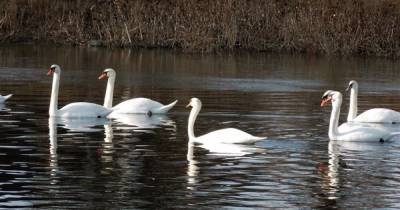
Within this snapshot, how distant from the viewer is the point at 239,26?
39.4 meters

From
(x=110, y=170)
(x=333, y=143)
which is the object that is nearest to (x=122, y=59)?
(x=333, y=143)

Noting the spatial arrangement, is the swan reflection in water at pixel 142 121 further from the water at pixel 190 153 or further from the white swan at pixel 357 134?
the white swan at pixel 357 134

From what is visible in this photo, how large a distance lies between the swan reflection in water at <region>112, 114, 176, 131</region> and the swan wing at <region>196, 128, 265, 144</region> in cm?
215

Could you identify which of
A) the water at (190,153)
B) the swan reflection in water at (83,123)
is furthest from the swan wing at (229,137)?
the swan reflection in water at (83,123)

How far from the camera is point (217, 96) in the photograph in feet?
77.9

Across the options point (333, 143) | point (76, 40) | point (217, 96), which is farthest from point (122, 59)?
point (333, 143)

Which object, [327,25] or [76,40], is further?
[76,40]

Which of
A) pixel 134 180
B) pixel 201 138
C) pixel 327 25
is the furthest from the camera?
pixel 327 25

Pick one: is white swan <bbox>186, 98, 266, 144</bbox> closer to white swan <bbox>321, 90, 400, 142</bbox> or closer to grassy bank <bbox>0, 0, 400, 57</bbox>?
white swan <bbox>321, 90, 400, 142</bbox>

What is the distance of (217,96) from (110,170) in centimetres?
1076

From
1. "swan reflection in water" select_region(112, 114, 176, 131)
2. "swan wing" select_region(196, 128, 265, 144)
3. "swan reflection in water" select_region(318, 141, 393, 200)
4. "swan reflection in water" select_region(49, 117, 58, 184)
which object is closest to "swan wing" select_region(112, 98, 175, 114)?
"swan reflection in water" select_region(112, 114, 176, 131)

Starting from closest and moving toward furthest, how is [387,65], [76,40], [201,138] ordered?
[201,138] → [387,65] → [76,40]

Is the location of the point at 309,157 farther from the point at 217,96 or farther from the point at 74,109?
the point at 217,96

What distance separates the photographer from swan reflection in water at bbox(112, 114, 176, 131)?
1807cm
